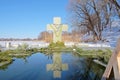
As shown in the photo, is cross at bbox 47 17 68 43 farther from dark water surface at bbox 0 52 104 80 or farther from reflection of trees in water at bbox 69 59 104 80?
reflection of trees in water at bbox 69 59 104 80

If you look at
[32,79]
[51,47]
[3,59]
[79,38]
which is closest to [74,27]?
[79,38]

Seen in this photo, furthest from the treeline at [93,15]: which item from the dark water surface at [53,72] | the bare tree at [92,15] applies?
the dark water surface at [53,72]

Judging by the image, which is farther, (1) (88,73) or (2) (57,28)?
(2) (57,28)

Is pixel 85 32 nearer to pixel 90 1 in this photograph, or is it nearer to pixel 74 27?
pixel 74 27

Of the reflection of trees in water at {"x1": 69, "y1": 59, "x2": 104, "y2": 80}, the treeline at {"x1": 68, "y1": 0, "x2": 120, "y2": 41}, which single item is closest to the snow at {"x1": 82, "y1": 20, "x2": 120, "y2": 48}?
the treeline at {"x1": 68, "y1": 0, "x2": 120, "y2": 41}

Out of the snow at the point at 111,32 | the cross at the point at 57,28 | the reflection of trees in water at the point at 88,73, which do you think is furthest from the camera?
the snow at the point at 111,32

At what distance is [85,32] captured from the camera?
3588cm

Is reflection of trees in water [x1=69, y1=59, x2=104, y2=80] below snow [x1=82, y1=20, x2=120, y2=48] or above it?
below

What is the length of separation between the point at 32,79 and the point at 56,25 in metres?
18.9

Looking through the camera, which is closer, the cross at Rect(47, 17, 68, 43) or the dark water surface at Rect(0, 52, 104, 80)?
the dark water surface at Rect(0, 52, 104, 80)

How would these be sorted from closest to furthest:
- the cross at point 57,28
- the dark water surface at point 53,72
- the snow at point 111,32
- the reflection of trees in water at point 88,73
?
the reflection of trees in water at point 88,73 → the dark water surface at point 53,72 → the cross at point 57,28 → the snow at point 111,32

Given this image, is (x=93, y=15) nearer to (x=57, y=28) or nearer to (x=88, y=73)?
(x=57, y=28)

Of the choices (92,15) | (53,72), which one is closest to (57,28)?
(92,15)

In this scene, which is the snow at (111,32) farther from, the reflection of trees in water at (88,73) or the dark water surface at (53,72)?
the reflection of trees in water at (88,73)
